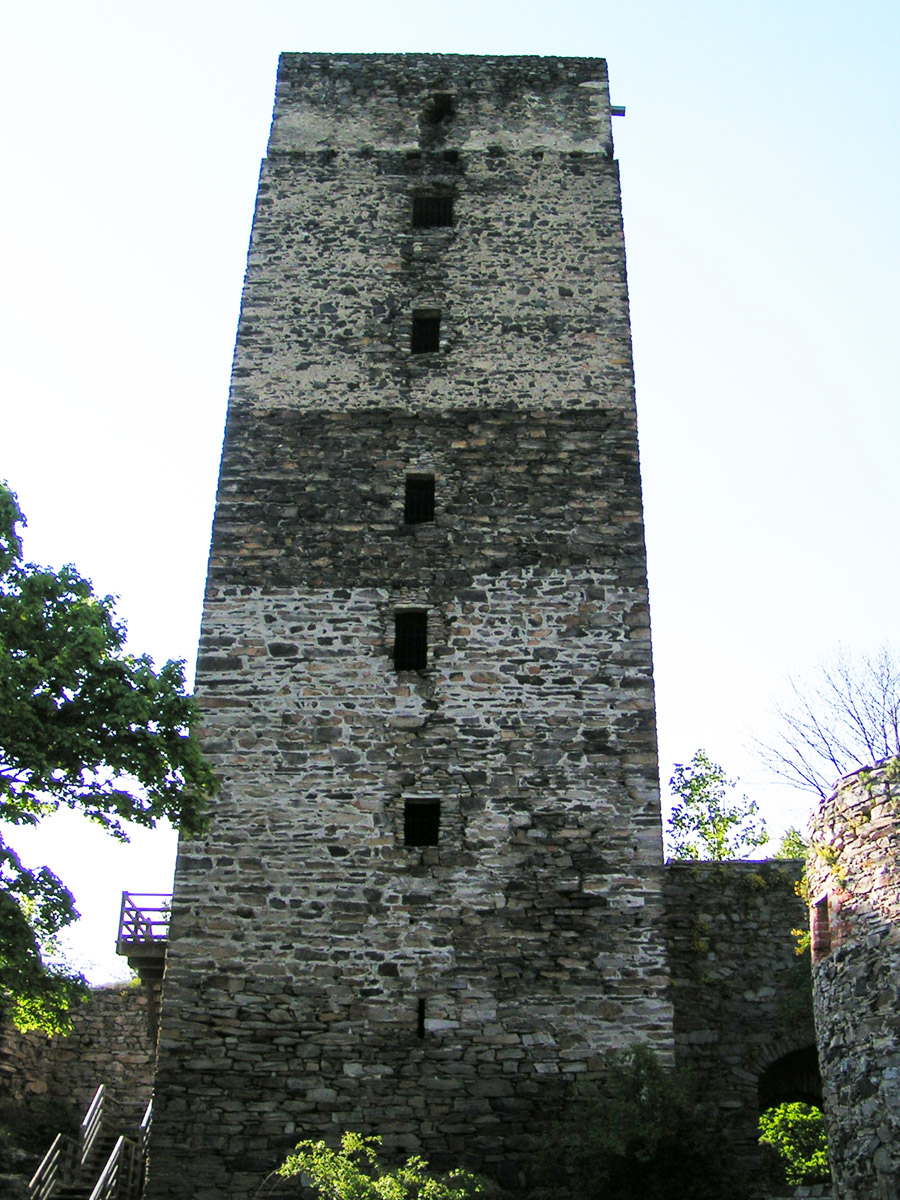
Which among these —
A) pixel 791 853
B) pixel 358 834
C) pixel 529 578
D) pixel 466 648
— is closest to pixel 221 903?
pixel 358 834

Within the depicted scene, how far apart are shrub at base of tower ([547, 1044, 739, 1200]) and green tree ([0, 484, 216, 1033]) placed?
13.1ft

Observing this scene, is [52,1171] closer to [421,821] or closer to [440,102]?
[421,821]

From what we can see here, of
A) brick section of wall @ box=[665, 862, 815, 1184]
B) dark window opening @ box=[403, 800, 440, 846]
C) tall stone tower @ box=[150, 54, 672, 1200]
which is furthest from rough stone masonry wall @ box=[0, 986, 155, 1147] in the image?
brick section of wall @ box=[665, 862, 815, 1184]

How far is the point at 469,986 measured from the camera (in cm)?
1109

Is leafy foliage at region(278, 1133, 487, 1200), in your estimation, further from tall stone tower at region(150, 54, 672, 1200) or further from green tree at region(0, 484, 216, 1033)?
green tree at region(0, 484, 216, 1033)

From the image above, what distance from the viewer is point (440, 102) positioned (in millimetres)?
17312

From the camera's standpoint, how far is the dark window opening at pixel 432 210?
16.2m

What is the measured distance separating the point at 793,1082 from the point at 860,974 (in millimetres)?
4075

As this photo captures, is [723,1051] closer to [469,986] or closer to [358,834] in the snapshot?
[469,986]

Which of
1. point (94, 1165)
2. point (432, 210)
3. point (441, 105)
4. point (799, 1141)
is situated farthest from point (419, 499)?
point (94, 1165)

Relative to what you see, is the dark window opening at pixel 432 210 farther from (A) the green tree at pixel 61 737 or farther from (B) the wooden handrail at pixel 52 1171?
(B) the wooden handrail at pixel 52 1171

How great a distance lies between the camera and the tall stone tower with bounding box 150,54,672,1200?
35.5ft

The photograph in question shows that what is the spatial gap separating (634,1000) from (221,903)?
3806 millimetres

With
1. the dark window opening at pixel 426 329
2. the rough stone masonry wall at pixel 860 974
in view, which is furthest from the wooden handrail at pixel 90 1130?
the dark window opening at pixel 426 329
